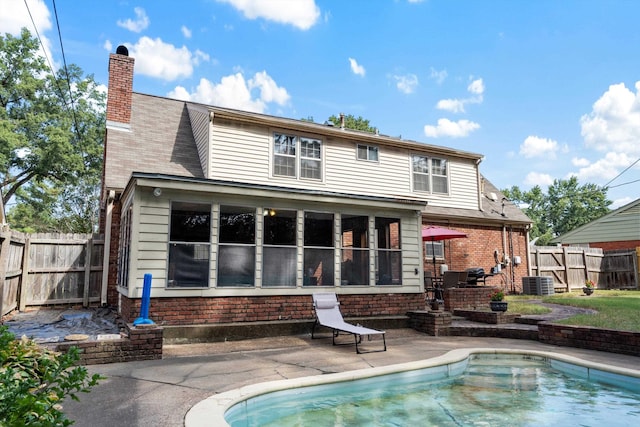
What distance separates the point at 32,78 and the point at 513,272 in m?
29.6

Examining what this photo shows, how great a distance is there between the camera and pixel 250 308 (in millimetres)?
8023

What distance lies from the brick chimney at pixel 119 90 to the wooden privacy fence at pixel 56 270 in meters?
4.04

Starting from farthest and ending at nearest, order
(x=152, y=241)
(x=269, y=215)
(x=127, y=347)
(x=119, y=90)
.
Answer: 1. (x=119, y=90)
2. (x=269, y=215)
3. (x=152, y=241)
4. (x=127, y=347)

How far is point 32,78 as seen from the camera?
2553 cm

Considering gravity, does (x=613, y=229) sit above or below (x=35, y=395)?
above

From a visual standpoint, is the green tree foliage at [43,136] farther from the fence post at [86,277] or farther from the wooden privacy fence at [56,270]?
the fence post at [86,277]

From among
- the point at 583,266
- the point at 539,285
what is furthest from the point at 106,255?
the point at 583,266

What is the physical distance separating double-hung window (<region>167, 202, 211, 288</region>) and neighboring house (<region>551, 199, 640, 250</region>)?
895 inches

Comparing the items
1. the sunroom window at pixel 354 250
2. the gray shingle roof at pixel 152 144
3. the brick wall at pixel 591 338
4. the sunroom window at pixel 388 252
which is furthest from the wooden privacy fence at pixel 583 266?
the gray shingle roof at pixel 152 144

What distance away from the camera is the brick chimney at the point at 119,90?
12938mm

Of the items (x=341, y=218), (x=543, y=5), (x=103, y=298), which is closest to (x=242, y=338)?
(x=341, y=218)

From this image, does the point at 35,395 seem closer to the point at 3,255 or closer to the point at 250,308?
the point at 250,308

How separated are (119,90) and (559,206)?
54.3m

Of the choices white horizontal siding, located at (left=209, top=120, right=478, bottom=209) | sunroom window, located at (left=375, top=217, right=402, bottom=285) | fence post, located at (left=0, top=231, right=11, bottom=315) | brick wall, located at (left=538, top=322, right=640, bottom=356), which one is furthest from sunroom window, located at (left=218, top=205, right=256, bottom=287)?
brick wall, located at (left=538, top=322, right=640, bottom=356)
